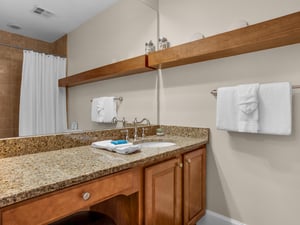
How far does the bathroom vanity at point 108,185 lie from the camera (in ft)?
2.25

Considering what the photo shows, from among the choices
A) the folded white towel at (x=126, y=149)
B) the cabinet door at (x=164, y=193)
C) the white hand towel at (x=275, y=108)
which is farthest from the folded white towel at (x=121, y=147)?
the white hand towel at (x=275, y=108)

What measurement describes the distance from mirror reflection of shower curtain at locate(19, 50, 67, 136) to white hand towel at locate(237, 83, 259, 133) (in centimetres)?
128

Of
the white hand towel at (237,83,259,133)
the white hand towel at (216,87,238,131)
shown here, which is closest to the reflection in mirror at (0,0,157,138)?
the white hand towel at (216,87,238,131)

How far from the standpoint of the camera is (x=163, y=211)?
4.00 feet

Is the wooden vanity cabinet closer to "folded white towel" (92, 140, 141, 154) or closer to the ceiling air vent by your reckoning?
"folded white towel" (92, 140, 141, 154)

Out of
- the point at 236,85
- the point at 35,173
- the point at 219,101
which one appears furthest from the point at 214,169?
the point at 35,173

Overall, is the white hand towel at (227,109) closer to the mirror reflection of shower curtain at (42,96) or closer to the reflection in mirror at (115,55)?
the reflection in mirror at (115,55)

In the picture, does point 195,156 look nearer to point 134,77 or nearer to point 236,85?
point 236,85

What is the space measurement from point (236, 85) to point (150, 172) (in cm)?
98

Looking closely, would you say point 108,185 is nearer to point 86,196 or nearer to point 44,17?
point 86,196

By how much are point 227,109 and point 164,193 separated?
2.57 feet

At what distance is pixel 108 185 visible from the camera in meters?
0.91

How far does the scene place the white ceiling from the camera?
1.17m

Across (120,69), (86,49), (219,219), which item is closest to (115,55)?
(120,69)
